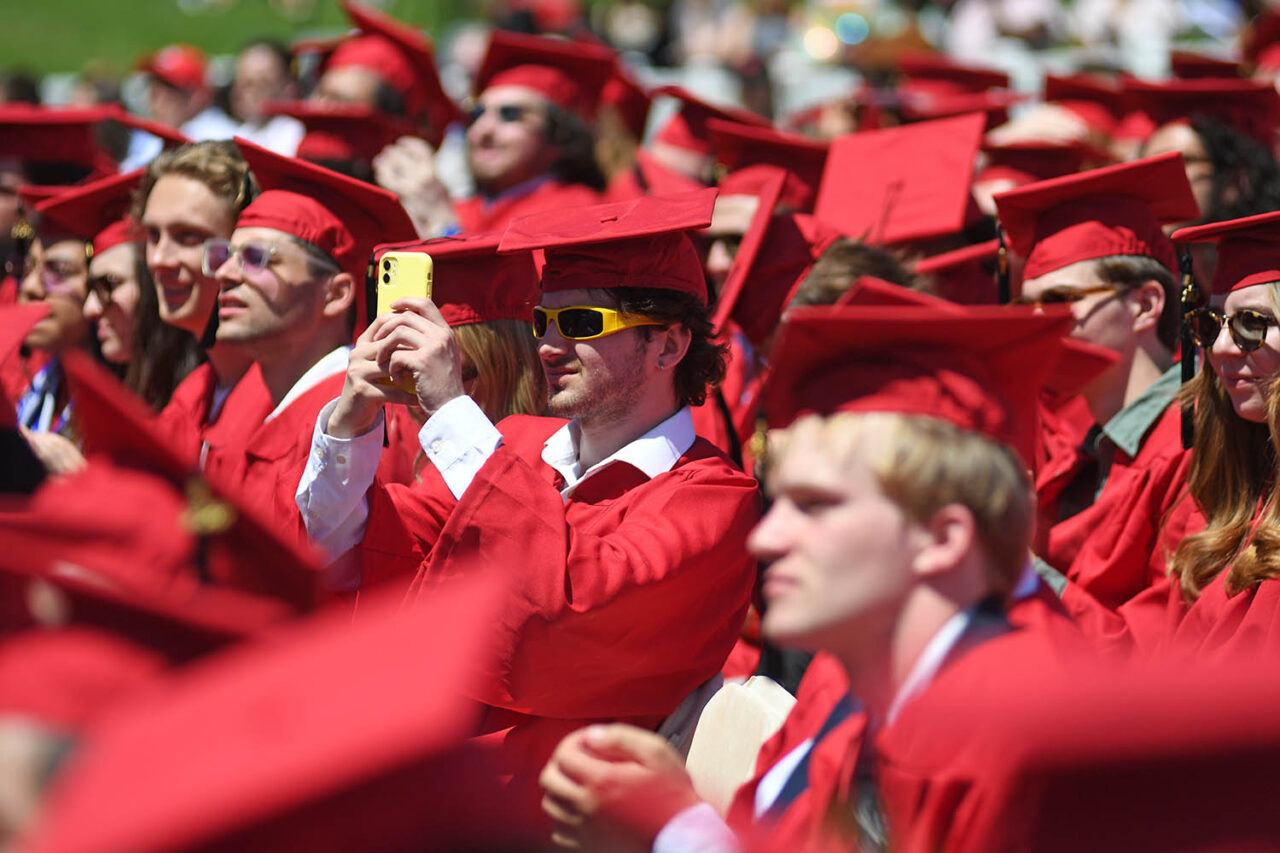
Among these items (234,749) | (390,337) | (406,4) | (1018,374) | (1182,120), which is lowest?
(406,4)

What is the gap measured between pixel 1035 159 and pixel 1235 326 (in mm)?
3193

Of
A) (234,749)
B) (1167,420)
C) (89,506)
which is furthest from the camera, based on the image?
(1167,420)

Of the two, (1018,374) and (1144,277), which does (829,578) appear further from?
(1144,277)

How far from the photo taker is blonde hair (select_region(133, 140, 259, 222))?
15.8 ft

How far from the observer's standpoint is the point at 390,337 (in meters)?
3.22

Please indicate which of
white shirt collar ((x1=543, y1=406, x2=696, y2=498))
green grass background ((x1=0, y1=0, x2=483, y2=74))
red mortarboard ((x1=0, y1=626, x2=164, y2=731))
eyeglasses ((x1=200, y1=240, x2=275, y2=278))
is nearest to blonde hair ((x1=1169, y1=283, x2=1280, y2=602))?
white shirt collar ((x1=543, y1=406, x2=696, y2=498))

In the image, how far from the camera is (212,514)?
1.77 metres

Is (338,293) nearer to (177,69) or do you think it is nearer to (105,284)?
(105,284)

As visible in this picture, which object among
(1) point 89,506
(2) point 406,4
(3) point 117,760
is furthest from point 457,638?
(2) point 406,4

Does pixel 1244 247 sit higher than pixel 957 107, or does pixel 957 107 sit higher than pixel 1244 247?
pixel 1244 247

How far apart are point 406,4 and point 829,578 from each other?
57.6 feet

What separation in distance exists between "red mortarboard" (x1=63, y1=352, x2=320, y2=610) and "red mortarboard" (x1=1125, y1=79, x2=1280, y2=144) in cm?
578

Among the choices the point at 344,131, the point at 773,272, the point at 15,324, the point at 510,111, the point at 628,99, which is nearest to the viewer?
the point at 15,324

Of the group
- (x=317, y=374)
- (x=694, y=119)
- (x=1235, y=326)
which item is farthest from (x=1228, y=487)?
(x=694, y=119)
